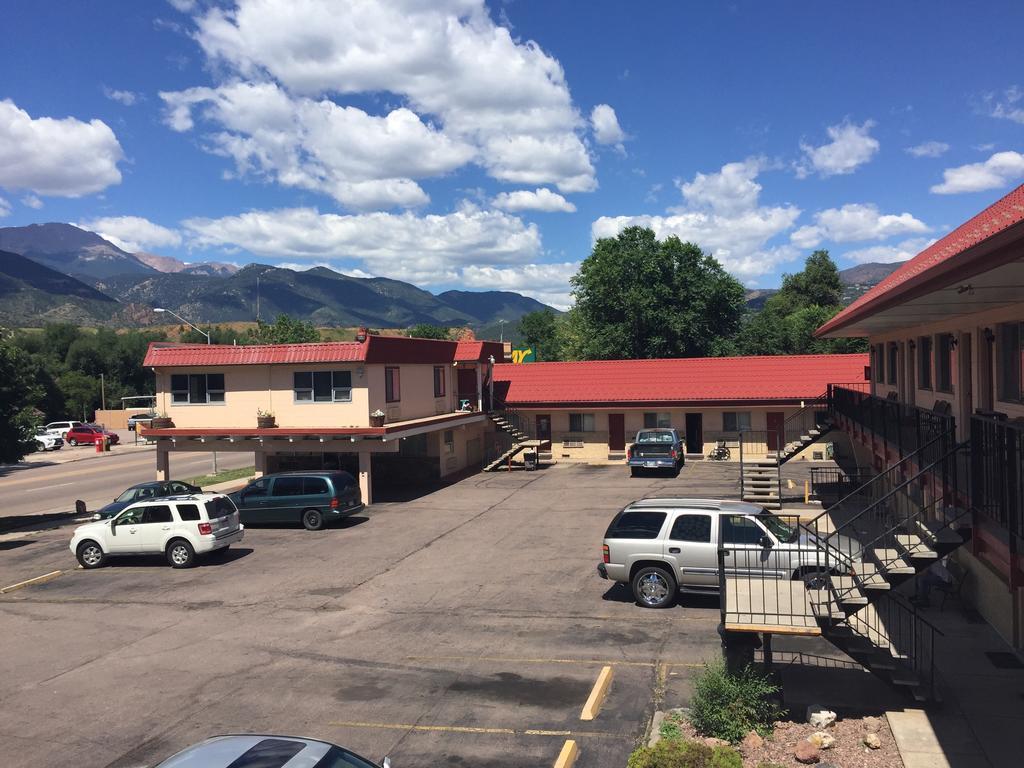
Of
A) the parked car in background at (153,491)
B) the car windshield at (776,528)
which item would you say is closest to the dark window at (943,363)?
the car windshield at (776,528)

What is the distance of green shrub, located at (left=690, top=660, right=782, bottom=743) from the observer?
383 inches

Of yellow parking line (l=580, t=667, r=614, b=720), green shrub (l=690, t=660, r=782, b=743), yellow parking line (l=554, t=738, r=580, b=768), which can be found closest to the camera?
yellow parking line (l=554, t=738, r=580, b=768)

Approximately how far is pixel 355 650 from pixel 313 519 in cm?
1250

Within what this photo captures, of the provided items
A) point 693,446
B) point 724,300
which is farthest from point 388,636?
point 724,300

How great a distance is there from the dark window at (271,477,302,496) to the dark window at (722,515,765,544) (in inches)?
602

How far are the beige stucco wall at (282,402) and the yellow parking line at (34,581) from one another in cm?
1027

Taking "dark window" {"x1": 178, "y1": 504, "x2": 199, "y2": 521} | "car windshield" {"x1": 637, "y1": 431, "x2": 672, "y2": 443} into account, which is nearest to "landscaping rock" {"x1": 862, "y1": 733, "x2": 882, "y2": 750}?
"dark window" {"x1": 178, "y1": 504, "x2": 199, "y2": 521}

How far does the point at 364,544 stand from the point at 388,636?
351 inches

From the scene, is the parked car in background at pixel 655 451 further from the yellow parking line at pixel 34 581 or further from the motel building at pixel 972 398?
the yellow parking line at pixel 34 581

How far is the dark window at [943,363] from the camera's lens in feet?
59.0

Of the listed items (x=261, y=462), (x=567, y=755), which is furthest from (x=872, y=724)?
(x=261, y=462)

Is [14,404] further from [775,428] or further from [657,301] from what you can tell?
[657,301]

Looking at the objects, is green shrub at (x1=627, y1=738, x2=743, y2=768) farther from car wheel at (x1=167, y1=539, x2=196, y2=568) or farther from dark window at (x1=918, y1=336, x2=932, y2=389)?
car wheel at (x1=167, y1=539, x2=196, y2=568)

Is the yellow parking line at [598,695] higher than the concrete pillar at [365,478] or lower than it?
lower
